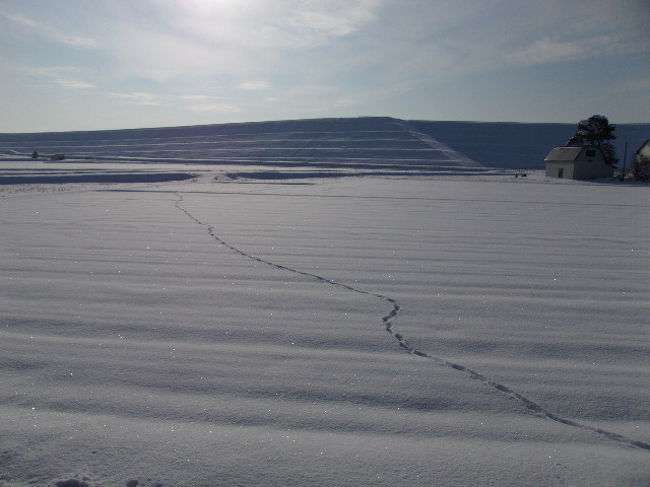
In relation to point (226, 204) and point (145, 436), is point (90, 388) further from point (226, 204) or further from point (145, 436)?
point (226, 204)

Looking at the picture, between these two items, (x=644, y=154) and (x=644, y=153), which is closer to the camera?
(x=644, y=154)

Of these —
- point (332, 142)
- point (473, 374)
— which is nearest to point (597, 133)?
point (332, 142)

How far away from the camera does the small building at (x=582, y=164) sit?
84.6ft

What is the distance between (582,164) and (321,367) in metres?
28.9

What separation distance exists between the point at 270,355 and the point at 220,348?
32 cm

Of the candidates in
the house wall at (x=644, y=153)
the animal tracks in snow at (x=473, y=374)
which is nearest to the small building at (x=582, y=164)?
the house wall at (x=644, y=153)

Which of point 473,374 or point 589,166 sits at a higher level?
point 589,166

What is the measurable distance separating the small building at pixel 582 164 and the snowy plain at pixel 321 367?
80.3 ft

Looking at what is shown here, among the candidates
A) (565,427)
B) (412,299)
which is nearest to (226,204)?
(412,299)

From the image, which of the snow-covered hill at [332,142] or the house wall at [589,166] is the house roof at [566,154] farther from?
the snow-covered hill at [332,142]

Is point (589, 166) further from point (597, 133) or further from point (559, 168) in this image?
point (597, 133)

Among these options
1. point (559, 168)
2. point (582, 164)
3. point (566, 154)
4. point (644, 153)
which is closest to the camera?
point (644, 153)

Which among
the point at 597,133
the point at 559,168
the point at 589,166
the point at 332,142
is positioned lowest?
the point at 559,168

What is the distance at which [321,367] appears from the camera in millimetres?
2270
